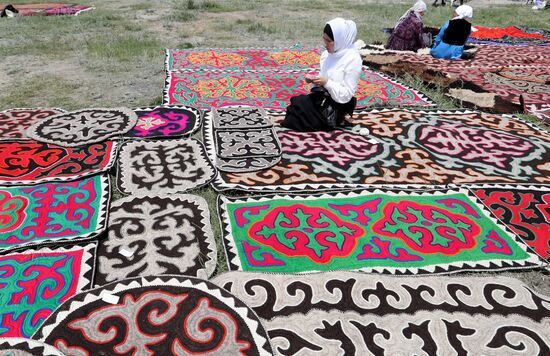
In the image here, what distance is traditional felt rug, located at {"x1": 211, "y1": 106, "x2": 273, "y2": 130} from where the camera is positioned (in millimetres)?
3355

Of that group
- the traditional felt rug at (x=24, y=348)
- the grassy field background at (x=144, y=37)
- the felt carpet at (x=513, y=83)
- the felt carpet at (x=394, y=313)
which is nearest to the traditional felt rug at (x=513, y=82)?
the felt carpet at (x=513, y=83)

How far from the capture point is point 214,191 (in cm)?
254

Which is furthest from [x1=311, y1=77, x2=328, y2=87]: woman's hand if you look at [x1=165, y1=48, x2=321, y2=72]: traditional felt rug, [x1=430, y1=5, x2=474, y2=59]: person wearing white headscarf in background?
[x1=430, y1=5, x2=474, y2=59]: person wearing white headscarf in background

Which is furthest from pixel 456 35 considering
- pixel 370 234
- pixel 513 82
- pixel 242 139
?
pixel 370 234

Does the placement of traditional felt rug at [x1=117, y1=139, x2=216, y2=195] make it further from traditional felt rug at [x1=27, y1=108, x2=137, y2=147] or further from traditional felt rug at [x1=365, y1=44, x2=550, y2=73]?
traditional felt rug at [x1=365, y1=44, x2=550, y2=73]

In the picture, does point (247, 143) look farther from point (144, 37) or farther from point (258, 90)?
point (144, 37)

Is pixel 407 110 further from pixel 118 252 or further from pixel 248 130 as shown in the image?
pixel 118 252

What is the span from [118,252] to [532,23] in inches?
432

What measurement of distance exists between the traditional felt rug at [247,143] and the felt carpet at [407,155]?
77 mm

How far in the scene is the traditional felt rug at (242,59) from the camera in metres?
5.12

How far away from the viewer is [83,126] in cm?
322

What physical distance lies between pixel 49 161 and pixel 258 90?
7.40 ft

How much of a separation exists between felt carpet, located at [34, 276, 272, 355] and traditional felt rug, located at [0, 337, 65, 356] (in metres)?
0.05

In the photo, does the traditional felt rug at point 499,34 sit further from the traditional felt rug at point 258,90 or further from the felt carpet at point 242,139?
the felt carpet at point 242,139
